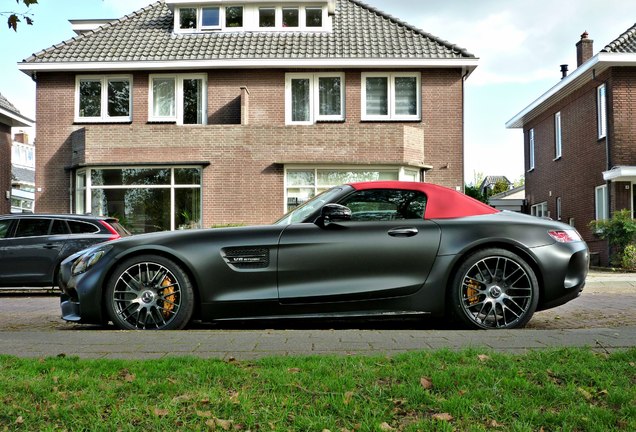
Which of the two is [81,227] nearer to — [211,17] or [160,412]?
[160,412]

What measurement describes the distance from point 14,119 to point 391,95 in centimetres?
1340

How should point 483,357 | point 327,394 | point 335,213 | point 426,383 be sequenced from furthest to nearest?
point 335,213 < point 483,357 < point 426,383 < point 327,394

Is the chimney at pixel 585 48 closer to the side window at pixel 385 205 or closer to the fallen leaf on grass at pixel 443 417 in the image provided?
the side window at pixel 385 205

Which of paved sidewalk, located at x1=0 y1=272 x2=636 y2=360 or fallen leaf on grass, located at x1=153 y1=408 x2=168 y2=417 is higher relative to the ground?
paved sidewalk, located at x1=0 y1=272 x2=636 y2=360

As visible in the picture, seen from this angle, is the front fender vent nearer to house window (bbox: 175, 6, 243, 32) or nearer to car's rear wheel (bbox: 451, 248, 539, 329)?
car's rear wheel (bbox: 451, 248, 539, 329)

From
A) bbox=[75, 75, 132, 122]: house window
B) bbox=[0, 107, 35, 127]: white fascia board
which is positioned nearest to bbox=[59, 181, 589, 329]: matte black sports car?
bbox=[75, 75, 132, 122]: house window

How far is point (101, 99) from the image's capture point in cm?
2089

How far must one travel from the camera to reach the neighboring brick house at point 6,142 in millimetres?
24266

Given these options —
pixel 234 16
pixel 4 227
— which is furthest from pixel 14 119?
pixel 4 227

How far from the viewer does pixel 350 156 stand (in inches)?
771

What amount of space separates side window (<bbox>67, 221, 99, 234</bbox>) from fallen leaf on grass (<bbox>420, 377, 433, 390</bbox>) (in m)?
9.84

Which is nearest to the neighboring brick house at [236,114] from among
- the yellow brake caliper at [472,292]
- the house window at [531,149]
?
the house window at [531,149]

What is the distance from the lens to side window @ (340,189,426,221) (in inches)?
247

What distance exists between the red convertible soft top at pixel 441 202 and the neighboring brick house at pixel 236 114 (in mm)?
13120
